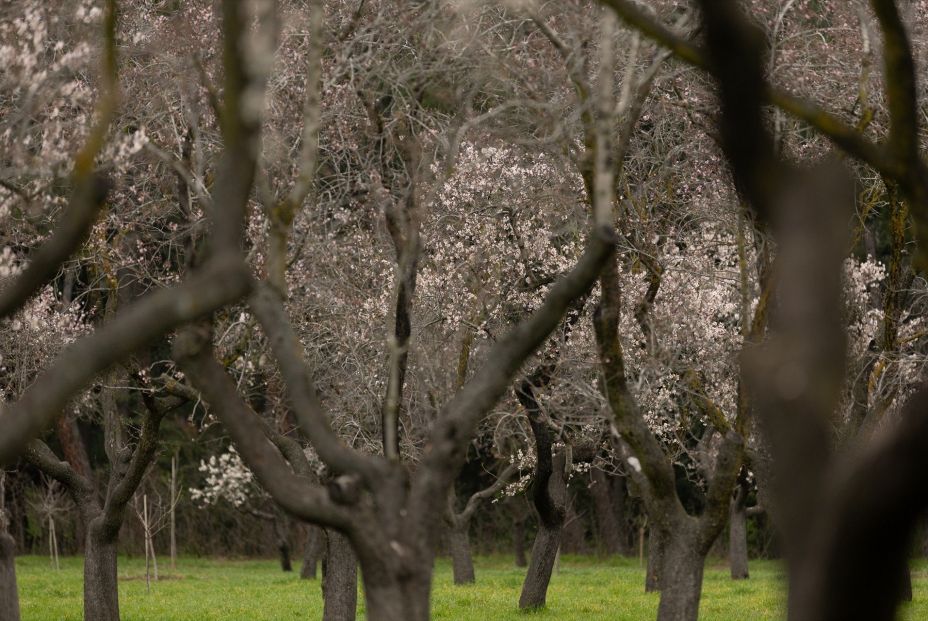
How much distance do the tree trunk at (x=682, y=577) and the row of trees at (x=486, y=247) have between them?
22 mm

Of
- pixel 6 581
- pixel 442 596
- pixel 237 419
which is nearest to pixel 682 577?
pixel 237 419

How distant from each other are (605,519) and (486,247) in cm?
2001

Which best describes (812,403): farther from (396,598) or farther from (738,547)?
(738,547)

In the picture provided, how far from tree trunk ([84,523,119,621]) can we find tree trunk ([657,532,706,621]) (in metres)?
7.90

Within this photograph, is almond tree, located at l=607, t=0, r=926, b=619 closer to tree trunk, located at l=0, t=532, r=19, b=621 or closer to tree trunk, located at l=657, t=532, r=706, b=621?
tree trunk, located at l=657, t=532, r=706, b=621

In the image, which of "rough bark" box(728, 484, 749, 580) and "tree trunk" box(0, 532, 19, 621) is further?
"rough bark" box(728, 484, 749, 580)

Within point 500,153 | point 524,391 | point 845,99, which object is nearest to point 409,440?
point 524,391

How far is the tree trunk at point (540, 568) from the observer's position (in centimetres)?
1645

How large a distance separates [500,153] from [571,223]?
2.51 metres

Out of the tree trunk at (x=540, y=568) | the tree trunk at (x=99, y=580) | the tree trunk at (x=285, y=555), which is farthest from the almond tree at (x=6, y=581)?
the tree trunk at (x=285, y=555)

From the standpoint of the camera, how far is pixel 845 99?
11039 millimetres

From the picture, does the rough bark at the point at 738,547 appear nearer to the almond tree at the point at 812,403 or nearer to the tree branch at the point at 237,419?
the tree branch at the point at 237,419

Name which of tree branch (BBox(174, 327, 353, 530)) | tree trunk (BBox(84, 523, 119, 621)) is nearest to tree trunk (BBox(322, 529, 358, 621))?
tree trunk (BBox(84, 523, 119, 621))

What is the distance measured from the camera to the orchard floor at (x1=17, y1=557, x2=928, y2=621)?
16.2m
